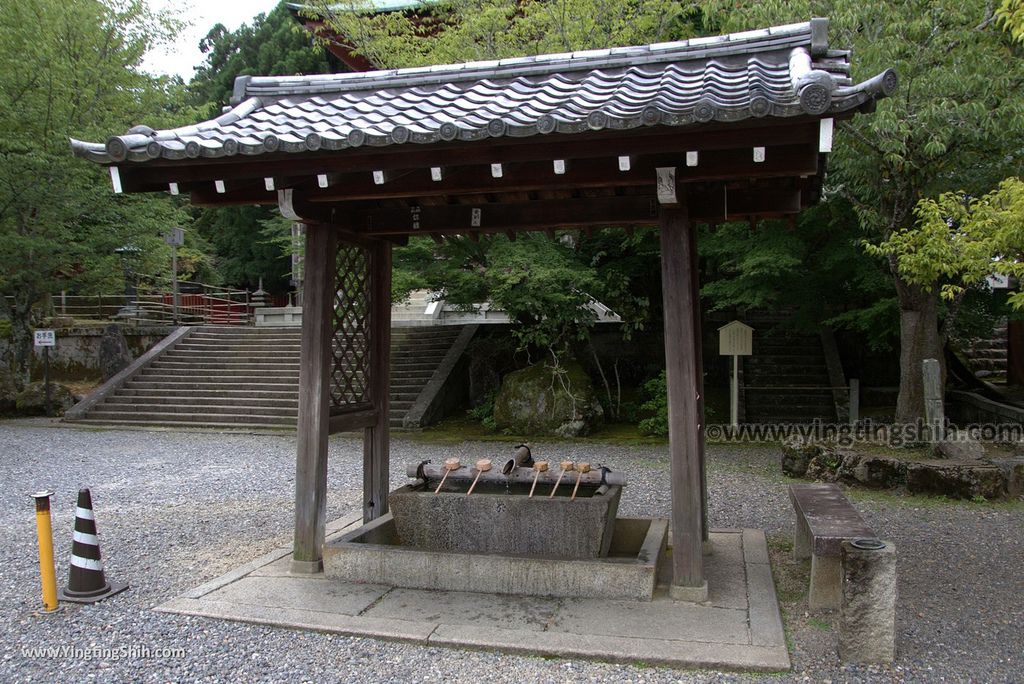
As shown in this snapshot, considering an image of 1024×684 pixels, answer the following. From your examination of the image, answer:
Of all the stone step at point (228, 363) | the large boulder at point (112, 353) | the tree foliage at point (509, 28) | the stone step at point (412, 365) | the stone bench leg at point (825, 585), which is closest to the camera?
the stone bench leg at point (825, 585)

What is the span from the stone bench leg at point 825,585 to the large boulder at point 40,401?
16.0 metres

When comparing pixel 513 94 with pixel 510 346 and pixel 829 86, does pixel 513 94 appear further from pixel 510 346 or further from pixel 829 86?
pixel 510 346

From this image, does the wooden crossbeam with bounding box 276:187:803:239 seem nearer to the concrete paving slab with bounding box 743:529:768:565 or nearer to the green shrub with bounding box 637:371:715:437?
the concrete paving slab with bounding box 743:529:768:565

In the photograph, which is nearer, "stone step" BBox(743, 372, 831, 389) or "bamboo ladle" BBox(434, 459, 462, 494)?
Result: "bamboo ladle" BBox(434, 459, 462, 494)

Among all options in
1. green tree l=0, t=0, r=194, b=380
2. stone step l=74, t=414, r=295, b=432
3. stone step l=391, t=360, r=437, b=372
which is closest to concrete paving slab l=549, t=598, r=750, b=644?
stone step l=74, t=414, r=295, b=432

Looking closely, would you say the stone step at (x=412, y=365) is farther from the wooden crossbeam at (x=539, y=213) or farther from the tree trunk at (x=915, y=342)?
the wooden crossbeam at (x=539, y=213)

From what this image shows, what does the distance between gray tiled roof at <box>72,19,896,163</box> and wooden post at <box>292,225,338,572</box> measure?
100 cm

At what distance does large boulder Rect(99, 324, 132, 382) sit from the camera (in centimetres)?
1808

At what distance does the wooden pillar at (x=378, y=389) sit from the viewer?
6418 mm

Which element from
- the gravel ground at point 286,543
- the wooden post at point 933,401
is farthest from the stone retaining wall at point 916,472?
the wooden post at point 933,401

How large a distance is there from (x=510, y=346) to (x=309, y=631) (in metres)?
11.5

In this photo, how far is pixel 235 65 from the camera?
2786 centimetres

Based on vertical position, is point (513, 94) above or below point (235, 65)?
below

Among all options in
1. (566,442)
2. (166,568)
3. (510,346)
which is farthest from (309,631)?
(510,346)
